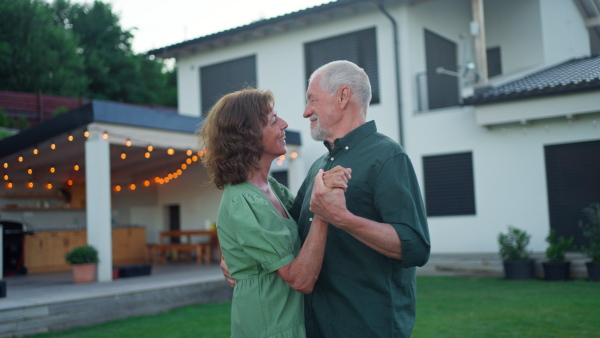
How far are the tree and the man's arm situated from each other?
95.9 ft

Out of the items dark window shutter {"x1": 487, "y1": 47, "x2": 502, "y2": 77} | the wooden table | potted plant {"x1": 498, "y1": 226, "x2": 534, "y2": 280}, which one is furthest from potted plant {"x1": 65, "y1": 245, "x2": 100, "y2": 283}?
dark window shutter {"x1": 487, "y1": 47, "x2": 502, "y2": 77}

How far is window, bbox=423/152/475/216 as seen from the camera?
486 inches

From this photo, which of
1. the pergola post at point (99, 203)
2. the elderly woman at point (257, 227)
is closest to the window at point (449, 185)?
the pergola post at point (99, 203)

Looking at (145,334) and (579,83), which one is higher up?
(579,83)

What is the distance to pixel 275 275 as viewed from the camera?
2211 mm

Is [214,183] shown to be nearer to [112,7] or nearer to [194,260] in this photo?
[194,260]

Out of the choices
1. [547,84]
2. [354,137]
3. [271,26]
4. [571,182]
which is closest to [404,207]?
[354,137]

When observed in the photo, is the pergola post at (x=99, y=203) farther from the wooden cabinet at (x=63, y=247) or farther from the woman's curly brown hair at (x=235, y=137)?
the woman's curly brown hair at (x=235, y=137)

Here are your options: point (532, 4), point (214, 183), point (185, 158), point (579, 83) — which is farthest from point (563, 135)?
point (214, 183)

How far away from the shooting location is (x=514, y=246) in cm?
1066

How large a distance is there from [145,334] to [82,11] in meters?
33.0

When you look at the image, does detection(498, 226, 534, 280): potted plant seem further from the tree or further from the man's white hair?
the tree

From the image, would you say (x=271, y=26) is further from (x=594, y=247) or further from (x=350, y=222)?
(x=350, y=222)

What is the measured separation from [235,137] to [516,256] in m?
9.25
